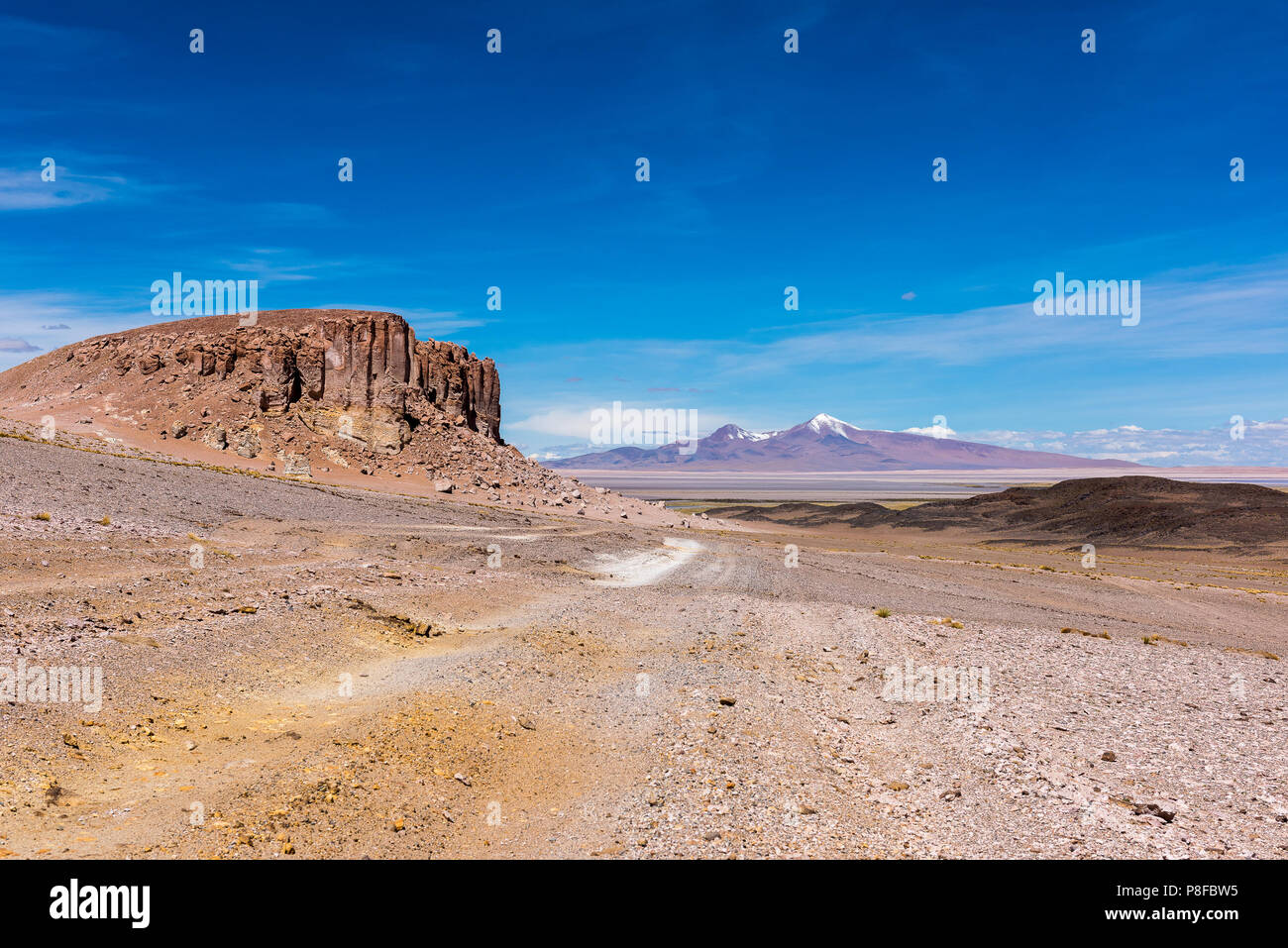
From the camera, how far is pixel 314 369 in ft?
196

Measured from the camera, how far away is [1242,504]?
65.8 meters

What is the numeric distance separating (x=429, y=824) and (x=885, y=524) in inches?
3081

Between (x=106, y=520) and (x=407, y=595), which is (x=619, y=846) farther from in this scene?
(x=106, y=520)

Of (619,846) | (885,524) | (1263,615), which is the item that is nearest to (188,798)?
(619,846)

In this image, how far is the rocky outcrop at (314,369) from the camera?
58188 mm

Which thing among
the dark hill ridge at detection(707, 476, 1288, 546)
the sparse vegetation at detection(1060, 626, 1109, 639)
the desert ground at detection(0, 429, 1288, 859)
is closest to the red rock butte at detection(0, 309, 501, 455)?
the desert ground at detection(0, 429, 1288, 859)

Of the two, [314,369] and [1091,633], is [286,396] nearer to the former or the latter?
[314,369]

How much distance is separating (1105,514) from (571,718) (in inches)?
2904

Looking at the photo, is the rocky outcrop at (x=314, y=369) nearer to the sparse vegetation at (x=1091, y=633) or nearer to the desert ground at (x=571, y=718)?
the desert ground at (x=571, y=718)

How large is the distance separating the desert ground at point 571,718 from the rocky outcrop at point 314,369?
35.6m

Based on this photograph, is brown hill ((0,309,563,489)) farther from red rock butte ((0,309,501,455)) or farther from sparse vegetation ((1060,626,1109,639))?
sparse vegetation ((1060,626,1109,639))

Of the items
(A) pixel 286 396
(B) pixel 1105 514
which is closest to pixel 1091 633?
(A) pixel 286 396

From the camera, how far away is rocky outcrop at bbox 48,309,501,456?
2291 inches

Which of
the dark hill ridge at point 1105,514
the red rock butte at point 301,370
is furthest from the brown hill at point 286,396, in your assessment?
the dark hill ridge at point 1105,514
